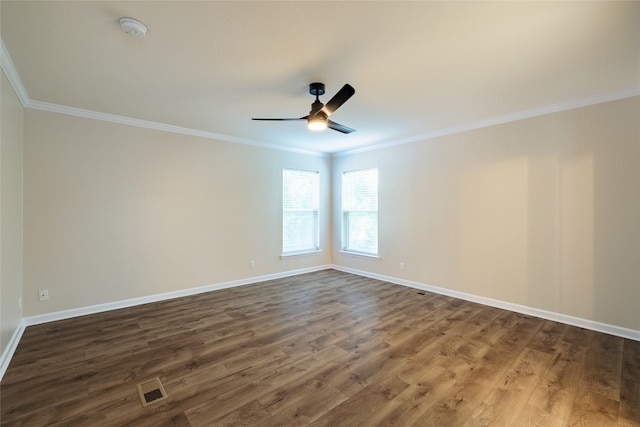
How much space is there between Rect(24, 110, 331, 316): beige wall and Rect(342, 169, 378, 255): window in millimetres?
1492

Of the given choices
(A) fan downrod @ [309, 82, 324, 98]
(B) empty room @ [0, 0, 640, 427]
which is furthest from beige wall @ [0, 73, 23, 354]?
(A) fan downrod @ [309, 82, 324, 98]

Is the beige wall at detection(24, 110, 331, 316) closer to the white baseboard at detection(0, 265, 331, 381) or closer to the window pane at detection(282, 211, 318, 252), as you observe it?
the white baseboard at detection(0, 265, 331, 381)

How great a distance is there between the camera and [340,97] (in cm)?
241

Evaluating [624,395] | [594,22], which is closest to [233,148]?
[594,22]

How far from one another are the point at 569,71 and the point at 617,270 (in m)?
2.13

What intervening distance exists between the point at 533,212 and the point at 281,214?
152 inches

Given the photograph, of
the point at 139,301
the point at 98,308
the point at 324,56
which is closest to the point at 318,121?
the point at 324,56

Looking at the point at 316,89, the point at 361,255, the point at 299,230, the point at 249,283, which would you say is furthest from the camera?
the point at 299,230

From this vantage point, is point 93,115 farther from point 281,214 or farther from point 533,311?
point 533,311

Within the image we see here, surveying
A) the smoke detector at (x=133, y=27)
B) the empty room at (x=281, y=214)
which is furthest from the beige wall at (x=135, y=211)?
the smoke detector at (x=133, y=27)

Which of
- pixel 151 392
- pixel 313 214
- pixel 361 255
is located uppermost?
pixel 313 214

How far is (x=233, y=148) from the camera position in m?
4.81

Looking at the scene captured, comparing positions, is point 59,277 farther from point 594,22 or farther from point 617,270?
point 617,270

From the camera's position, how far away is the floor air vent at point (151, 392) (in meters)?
1.97
